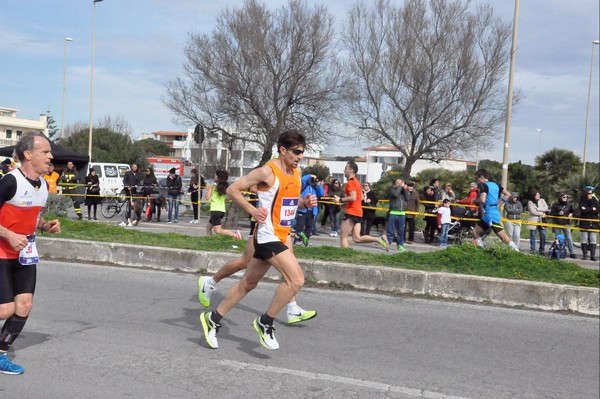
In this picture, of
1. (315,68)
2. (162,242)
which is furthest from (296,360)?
(315,68)

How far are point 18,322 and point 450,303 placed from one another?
527 cm

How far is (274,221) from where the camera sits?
5.86 metres

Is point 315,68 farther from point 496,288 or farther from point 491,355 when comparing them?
point 491,355

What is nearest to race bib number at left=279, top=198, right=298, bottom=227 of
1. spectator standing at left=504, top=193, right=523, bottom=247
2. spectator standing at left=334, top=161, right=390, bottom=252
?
spectator standing at left=334, top=161, right=390, bottom=252

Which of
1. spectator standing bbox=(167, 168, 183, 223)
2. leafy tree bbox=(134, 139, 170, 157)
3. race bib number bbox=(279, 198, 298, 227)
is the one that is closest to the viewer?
race bib number bbox=(279, 198, 298, 227)

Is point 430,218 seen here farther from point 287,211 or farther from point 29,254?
point 29,254

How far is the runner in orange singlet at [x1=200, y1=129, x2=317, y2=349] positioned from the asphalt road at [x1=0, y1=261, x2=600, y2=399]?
49 centimetres

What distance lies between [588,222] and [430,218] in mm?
4472

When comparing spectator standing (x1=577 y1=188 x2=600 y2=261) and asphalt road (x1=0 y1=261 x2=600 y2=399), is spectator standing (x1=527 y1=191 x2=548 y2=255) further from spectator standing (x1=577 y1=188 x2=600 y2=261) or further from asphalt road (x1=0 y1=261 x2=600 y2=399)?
asphalt road (x1=0 y1=261 x2=600 y2=399)

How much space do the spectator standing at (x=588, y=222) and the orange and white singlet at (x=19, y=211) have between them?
14869 mm

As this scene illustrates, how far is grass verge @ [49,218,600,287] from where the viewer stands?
909 cm

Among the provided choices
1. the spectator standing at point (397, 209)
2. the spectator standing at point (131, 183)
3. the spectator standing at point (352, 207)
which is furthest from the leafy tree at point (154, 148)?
the spectator standing at point (352, 207)

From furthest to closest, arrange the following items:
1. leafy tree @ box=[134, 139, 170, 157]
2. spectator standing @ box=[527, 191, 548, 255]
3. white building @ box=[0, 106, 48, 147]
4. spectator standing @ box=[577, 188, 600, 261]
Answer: leafy tree @ box=[134, 139, 170, 157] < white building @ box=[0, 106, 48, 147] < spectator standing @ box=[527, 191, 548, 255] < spectator standing @ box=[577, 188, 600, 261]

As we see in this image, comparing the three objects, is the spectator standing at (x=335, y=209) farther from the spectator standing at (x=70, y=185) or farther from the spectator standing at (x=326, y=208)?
the spectator standing at (x=70, y=185)
